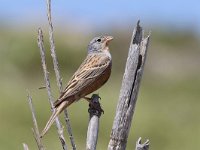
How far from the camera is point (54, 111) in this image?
5.09 m

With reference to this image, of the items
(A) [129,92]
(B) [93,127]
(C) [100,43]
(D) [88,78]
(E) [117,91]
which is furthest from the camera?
(E) [117,91]

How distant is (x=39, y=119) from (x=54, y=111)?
795 cm

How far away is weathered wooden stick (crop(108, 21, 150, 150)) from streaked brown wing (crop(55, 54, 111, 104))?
53.1 inches

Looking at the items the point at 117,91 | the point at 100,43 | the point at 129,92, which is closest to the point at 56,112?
the point at 129,92

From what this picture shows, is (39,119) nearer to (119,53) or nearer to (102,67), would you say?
(119,53)

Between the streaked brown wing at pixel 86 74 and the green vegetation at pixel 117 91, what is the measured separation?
493cm

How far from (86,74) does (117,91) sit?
853 cm

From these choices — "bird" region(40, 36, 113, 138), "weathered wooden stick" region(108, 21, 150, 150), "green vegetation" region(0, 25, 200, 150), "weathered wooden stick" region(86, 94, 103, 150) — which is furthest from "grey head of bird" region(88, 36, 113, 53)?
"green vegetation" region(0, 25, 200, 150)

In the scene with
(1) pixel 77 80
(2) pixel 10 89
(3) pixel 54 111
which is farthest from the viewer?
(2) pixel 10 89

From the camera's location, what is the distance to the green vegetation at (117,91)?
12.7 m

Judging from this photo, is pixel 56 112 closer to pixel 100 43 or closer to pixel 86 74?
pixel 86 74

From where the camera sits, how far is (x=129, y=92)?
445cm

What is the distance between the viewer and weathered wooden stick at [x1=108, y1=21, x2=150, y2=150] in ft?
14.4

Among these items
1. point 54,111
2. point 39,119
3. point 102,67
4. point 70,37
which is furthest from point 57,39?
point 54,111
